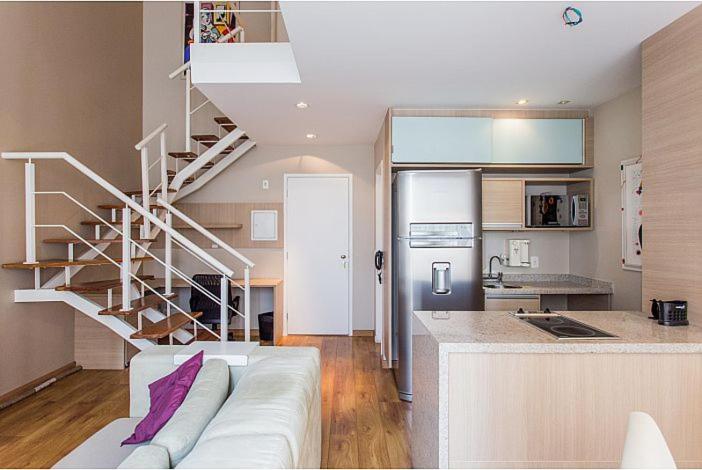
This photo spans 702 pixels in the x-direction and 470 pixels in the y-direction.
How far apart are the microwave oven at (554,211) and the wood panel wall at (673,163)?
1537 millimetres

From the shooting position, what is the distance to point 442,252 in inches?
143

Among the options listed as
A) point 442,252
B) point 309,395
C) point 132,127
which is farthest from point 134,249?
point 309,395

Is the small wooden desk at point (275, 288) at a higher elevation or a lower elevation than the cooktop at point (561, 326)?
lower

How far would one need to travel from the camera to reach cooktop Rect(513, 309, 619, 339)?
188 cm

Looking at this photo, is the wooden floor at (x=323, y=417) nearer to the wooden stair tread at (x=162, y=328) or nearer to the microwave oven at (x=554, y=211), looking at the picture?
the wooden stair tread at (x=162, y=328)

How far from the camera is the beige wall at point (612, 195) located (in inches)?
136

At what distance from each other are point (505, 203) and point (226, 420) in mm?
3331

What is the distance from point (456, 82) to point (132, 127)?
3.95 m

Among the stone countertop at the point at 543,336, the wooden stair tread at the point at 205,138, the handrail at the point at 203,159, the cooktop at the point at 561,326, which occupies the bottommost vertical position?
the stone countertop at the point at 543,336

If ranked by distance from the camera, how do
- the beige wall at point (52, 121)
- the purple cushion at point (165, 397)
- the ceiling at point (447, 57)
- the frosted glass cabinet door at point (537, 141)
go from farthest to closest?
the frosted glass cabinet door at point (537, 141) < the beige wall at point (52, 121) < the ceiling at point (447, 57) < the purple cushion at point (165, 397)

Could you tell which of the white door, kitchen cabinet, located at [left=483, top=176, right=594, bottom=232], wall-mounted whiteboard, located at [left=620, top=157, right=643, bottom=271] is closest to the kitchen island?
wall-mounted whiteboard, located at [left=620, top=157, right=643, bottom=271]

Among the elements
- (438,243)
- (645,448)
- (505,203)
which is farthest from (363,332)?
(645,448)

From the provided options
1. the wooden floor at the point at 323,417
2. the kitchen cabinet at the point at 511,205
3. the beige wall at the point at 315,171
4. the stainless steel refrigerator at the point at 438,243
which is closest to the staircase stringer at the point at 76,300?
the wooden floor at the point at 323,417

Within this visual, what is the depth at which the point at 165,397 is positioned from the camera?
6.06 feet
